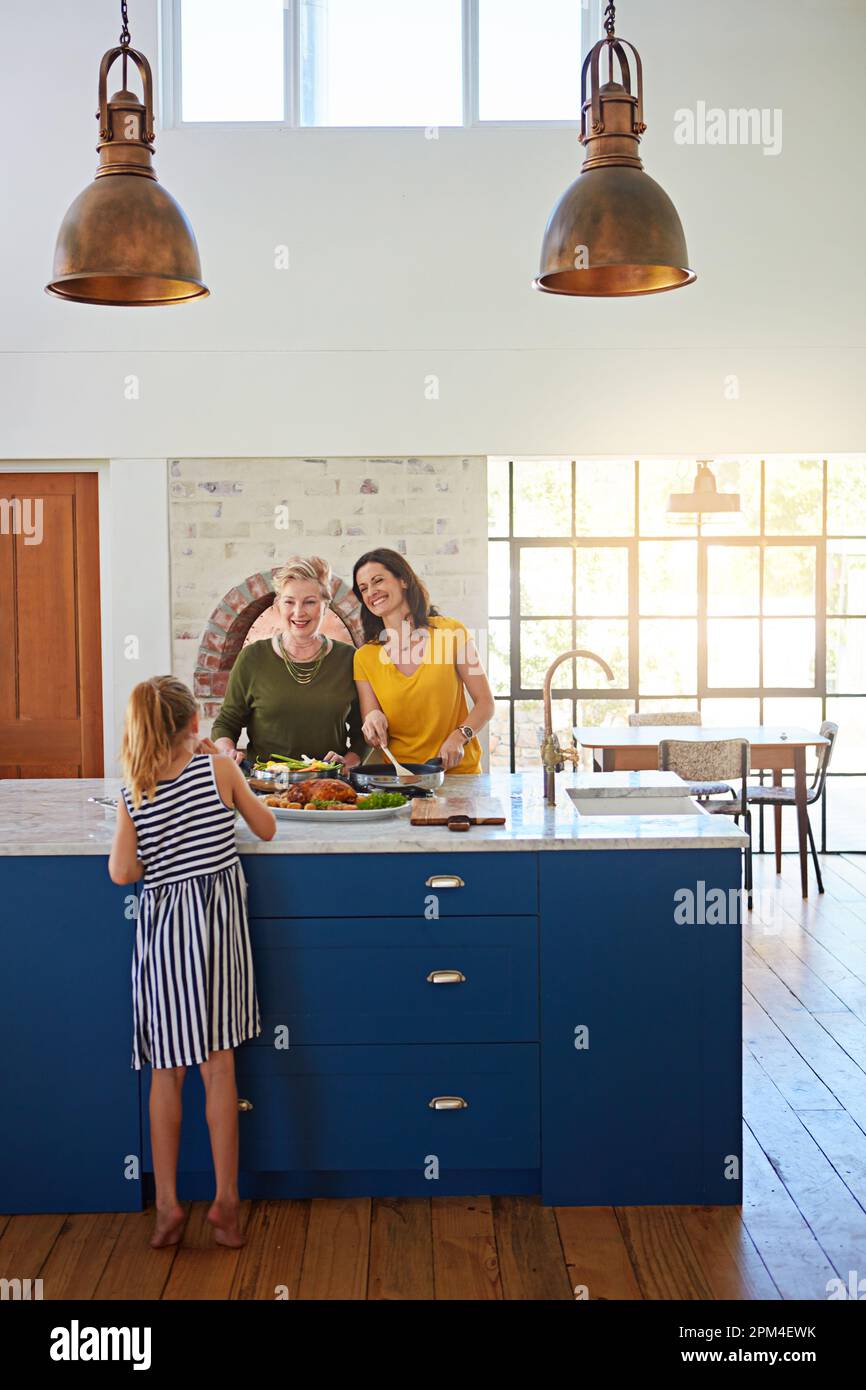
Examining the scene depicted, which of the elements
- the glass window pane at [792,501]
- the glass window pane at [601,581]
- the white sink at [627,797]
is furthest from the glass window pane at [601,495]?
the white sink at [627,797]

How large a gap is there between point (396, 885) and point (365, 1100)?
533 mm

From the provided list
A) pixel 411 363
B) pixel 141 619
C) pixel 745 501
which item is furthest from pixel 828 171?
pixel 141 619

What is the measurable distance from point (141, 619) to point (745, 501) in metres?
4.42

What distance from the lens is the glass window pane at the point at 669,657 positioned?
28.6 ft

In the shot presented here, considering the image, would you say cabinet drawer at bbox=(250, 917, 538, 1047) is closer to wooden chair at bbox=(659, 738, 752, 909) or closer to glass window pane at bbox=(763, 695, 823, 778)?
wooden chair at bbox=(659, 738, 752, 909)

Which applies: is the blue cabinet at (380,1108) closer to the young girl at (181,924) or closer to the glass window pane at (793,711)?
the young girl at (181,924)

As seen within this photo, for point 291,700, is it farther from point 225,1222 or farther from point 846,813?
point 846,813

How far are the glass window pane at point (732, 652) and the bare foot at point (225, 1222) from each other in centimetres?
627

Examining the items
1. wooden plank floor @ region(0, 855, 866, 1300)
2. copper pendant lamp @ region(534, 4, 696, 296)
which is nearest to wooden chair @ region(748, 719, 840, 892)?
wooden plank floor @ region(0, 855, 866, 1300)

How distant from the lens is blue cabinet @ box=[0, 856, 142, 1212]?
10.4ft

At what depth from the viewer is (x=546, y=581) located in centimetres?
868

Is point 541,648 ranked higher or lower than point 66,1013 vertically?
higher

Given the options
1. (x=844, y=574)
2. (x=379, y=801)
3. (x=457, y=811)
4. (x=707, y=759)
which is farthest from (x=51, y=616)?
(x=844, y=574)
